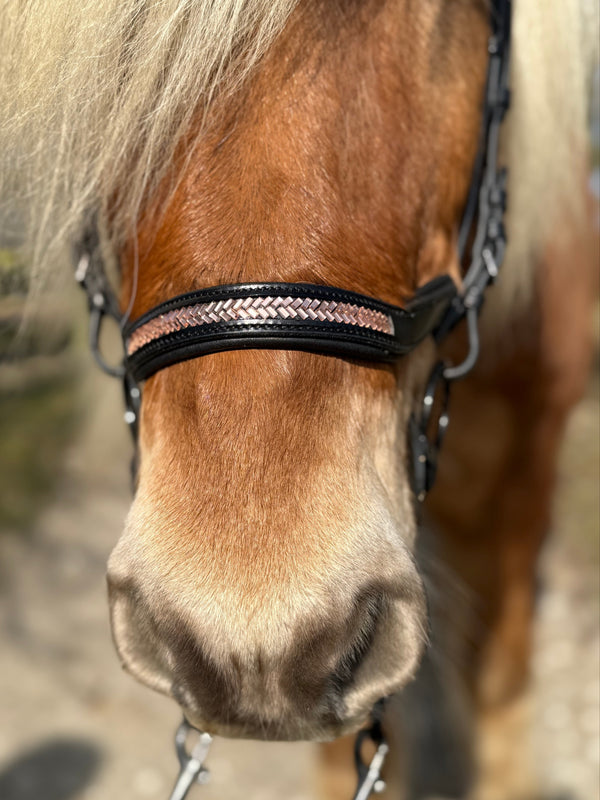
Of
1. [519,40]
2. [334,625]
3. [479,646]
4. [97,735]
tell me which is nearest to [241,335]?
[334,625]

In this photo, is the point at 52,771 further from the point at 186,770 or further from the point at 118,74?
the point at 118,74

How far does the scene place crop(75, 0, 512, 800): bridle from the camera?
0.60 meters

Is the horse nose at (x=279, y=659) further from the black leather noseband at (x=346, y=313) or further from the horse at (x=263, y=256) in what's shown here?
the black leather noseband at (x=346, y=313)

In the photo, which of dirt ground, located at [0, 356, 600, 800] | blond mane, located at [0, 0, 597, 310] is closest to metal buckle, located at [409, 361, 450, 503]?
blond mane, located at [0, 0, 597, 310]

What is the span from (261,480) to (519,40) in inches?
25.0

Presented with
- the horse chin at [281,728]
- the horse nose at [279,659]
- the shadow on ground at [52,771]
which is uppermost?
the horse nose at [279,659]

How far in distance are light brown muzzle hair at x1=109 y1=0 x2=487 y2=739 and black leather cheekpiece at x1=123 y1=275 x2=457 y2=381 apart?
1 cm

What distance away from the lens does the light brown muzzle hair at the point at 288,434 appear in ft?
1.87

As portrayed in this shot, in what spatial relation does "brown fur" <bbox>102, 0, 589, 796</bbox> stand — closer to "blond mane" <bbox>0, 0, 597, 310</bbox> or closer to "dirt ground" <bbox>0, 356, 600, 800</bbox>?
"blond mane" <bbox>0, 0, 597, 310</bbox>

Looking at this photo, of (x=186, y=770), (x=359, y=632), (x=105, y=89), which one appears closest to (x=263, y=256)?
(x=105, y=89)

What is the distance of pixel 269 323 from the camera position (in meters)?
0.59

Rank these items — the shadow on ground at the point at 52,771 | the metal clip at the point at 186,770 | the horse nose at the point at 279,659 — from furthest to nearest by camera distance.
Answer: the shadow on ground at the point at 52,771, the metal clip at the point at 186,770, the horse nose at the point at 279,659

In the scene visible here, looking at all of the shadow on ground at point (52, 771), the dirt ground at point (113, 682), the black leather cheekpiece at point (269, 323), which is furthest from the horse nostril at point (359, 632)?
the shadow on ground at point (52, 771)

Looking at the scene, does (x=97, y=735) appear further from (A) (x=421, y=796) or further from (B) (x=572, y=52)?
(B) (x=572, y=52)
